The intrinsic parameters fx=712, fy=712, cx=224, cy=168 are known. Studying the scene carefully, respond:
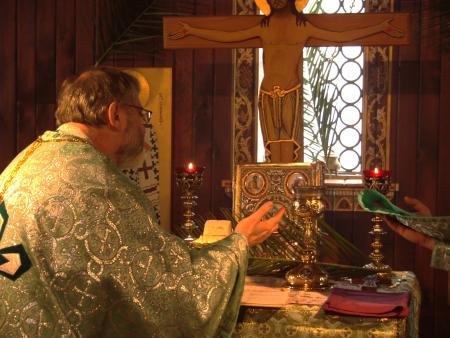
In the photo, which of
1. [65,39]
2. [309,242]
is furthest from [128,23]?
[309,242]

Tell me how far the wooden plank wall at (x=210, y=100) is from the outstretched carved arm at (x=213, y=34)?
823 millimetres

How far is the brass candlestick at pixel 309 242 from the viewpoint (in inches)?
100

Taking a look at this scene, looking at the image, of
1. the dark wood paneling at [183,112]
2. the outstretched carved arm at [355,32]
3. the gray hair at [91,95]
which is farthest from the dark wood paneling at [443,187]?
the gray hair at [91,95]

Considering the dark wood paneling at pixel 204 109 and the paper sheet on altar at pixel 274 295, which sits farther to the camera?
the dark wood paneling at pixel 204 109

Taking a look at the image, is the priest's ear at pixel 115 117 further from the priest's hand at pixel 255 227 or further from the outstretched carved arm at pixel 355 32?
the outstretched carved arm at pixel 355 32

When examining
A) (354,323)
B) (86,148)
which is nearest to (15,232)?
(86,148)

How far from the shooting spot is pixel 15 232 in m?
1.90

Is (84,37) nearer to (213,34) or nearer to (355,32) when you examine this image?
(213,34)

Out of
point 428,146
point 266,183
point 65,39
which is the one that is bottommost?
point 266,183

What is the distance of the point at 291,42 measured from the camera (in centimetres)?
390

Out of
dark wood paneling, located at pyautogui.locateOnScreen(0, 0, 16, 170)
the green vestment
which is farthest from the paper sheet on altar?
dark wood paneling, located at pyautogui.locateOnScreen(0, 0, 16, 170)

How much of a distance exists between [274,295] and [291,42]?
189cm

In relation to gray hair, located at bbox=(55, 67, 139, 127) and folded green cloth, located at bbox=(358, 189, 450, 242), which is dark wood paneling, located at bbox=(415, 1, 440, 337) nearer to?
folded green cloth, located at bbox=(358, 189, 450, 242)

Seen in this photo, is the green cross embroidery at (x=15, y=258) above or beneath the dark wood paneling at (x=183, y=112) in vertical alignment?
beneath
